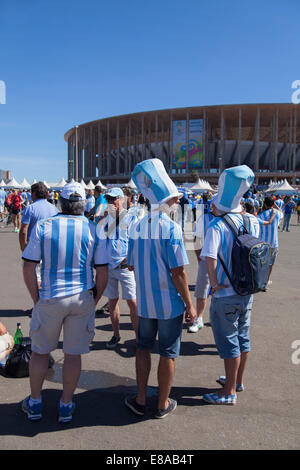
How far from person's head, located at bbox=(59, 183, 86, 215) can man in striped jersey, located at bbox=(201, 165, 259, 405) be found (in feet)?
3.57

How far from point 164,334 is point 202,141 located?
6449 centimetres

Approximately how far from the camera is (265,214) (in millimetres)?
7070

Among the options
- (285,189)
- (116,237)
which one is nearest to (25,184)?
(285,189)

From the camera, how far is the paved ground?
8.65ft

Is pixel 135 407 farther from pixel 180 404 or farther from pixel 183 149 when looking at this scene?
pixel 183 149

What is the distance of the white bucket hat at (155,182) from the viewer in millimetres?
2910

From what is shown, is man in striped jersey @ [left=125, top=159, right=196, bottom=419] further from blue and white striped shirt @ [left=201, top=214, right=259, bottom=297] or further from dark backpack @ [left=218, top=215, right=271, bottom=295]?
dark backpack @ [left=218, top=215, right=271, bottom=295]

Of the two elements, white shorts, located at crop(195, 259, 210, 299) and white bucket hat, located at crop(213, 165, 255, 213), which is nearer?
white bucket hat, located at crop(213, 165, 255, 213)

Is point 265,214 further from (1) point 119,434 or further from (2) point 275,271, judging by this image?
(1) point 119,434

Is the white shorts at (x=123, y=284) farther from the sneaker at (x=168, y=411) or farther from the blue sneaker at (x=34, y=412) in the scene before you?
the blue sneaker at (x=34, y=412)

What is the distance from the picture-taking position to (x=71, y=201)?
112 inches

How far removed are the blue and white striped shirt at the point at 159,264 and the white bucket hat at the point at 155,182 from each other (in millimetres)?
138

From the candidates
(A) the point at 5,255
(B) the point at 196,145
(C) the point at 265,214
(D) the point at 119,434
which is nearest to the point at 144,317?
(D) the point at 119,434

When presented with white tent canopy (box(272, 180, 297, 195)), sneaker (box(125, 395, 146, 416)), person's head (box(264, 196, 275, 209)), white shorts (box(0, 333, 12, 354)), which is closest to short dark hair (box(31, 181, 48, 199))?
white shorts (box(0, 333, 12, 354))
